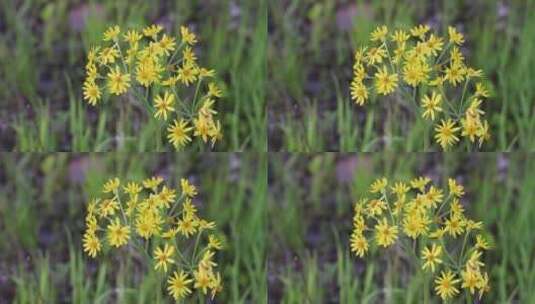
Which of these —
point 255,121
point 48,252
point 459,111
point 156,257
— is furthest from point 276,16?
point 48,252

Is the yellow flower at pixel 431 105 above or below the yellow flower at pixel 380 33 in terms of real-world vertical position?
below

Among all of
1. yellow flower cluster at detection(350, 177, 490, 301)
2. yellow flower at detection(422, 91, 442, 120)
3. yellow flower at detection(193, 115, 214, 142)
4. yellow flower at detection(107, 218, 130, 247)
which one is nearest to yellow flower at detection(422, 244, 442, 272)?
yellow flower cluster at detection(350, 177, 490, 301)

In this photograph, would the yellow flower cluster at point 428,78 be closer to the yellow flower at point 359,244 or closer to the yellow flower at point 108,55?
the yellow flower at point 359,244

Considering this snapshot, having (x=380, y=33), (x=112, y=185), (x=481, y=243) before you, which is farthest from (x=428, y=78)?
(x=112, y=185)

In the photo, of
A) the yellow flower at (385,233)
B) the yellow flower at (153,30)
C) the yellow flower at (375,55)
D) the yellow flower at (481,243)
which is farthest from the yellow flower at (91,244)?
the yellow flower at (481,243)

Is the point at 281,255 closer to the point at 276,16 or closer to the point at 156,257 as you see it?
the point at 156,257

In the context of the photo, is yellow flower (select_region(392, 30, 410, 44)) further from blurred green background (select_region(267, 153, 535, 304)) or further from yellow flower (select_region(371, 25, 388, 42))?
blurred green background (select_region(267, 153, 535, 304))
